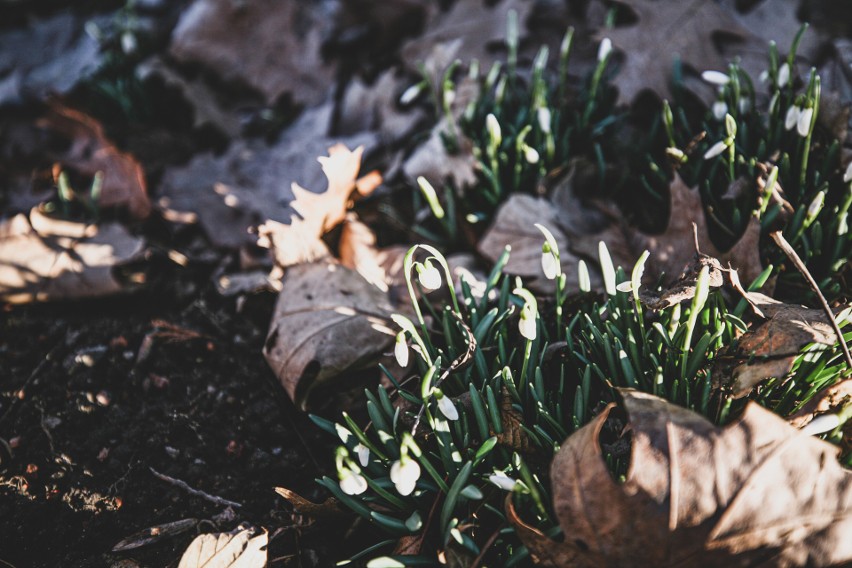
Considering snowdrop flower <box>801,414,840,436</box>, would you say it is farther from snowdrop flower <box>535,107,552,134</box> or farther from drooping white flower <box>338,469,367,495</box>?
snowdrop flower <box>535,107,552,134</box>

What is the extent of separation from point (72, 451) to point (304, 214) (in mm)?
1020

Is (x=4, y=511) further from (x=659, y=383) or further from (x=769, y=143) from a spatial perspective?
(x=769, y=143)

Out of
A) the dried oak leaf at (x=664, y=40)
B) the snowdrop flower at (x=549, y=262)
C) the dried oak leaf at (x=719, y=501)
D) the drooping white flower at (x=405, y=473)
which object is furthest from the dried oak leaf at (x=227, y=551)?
the dried oak leaf at (x=664, y=40)

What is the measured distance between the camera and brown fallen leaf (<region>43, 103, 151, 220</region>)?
2.55m

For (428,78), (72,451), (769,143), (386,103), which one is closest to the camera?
(72,451)

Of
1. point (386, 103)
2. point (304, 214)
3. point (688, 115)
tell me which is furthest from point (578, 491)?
point (386, 103)

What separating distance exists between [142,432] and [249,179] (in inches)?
48.3

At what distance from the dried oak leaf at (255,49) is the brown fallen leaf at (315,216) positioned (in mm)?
956

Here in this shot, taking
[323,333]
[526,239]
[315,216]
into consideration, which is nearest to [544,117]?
[526,239]

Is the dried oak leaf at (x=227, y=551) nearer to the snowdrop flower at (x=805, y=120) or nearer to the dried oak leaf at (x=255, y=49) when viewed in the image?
the snowdrop flower at (x=805, y=120)

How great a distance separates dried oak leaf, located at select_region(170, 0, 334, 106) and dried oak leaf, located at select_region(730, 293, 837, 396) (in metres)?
2.30

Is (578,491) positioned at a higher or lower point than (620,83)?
lower

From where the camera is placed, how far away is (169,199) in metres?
2.62

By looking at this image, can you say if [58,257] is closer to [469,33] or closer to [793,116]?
[469,33]
